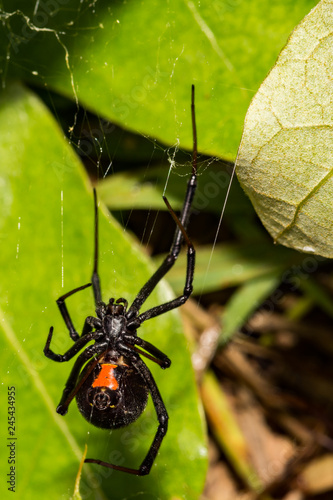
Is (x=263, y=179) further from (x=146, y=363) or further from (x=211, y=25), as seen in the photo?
(x=146, y=363)

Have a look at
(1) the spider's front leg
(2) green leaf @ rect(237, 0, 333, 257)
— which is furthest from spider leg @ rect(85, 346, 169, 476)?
(2) green leaf @ rect(237, 0, 333, 257)

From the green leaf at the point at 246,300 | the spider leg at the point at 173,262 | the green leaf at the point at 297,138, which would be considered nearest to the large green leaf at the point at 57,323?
the spider leg at the point at 173,262

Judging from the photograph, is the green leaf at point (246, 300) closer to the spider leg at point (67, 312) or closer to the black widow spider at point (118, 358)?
the black widow spider at point (118, 358)

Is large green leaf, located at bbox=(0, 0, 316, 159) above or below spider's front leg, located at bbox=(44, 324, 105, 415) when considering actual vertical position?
above

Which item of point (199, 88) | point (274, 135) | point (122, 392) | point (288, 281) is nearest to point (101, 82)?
point (199, 88)

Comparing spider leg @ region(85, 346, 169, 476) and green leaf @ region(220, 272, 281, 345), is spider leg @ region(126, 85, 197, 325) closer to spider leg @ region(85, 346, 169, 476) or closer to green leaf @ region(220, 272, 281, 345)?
spider leg @ region(85, 346, 169, 476)

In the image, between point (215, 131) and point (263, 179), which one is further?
point (215, 131)

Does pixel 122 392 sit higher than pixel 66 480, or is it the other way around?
pixel 122 392

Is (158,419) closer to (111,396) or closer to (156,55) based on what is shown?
(111,396)
